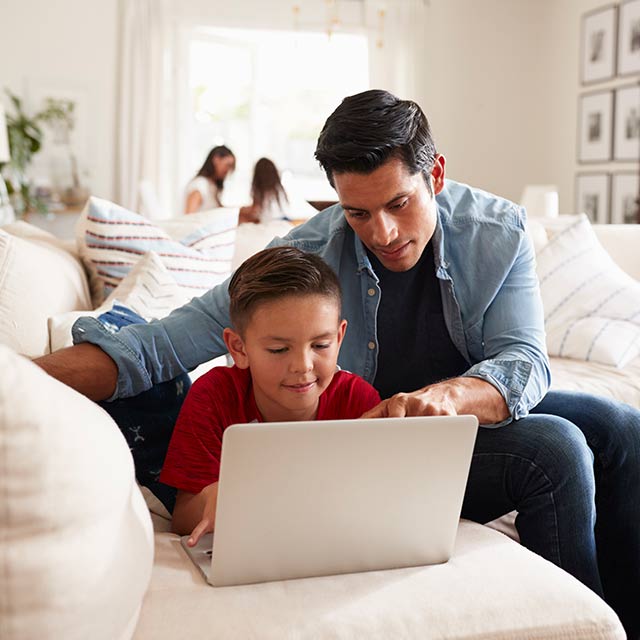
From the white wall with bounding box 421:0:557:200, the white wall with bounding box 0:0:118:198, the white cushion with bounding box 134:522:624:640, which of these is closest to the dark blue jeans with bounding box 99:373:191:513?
the white cushion with bounding box 134:522:624:640

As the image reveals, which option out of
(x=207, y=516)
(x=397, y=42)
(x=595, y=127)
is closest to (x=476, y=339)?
(x=207, y=516)

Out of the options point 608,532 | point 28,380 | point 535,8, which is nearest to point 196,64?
point 535,8

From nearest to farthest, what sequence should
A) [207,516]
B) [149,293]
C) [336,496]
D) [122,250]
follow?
[336,496] → [207,516] → [149,293] → [122,250]

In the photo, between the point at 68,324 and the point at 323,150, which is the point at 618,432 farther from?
the point at 68,324

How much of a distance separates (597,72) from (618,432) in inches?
210

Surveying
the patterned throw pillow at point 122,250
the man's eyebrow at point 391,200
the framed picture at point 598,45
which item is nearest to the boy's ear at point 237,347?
the man's eyebrow at point 391,200

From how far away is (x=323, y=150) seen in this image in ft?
4.99

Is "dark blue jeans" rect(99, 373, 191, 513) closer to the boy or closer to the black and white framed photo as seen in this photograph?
the boy

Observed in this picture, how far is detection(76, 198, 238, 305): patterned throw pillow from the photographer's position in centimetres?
235

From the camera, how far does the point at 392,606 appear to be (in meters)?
1.02

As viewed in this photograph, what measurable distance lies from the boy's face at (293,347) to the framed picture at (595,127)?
17.5 feet

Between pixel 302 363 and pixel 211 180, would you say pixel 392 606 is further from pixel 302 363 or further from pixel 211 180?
pixel 211 180

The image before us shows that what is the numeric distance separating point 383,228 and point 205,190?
4.26 m

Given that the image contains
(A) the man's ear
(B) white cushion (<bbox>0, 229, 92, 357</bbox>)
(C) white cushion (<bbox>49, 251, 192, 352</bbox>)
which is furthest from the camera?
(C) white cushion (<bbox>49, 251, 192, 352</bbox>)
